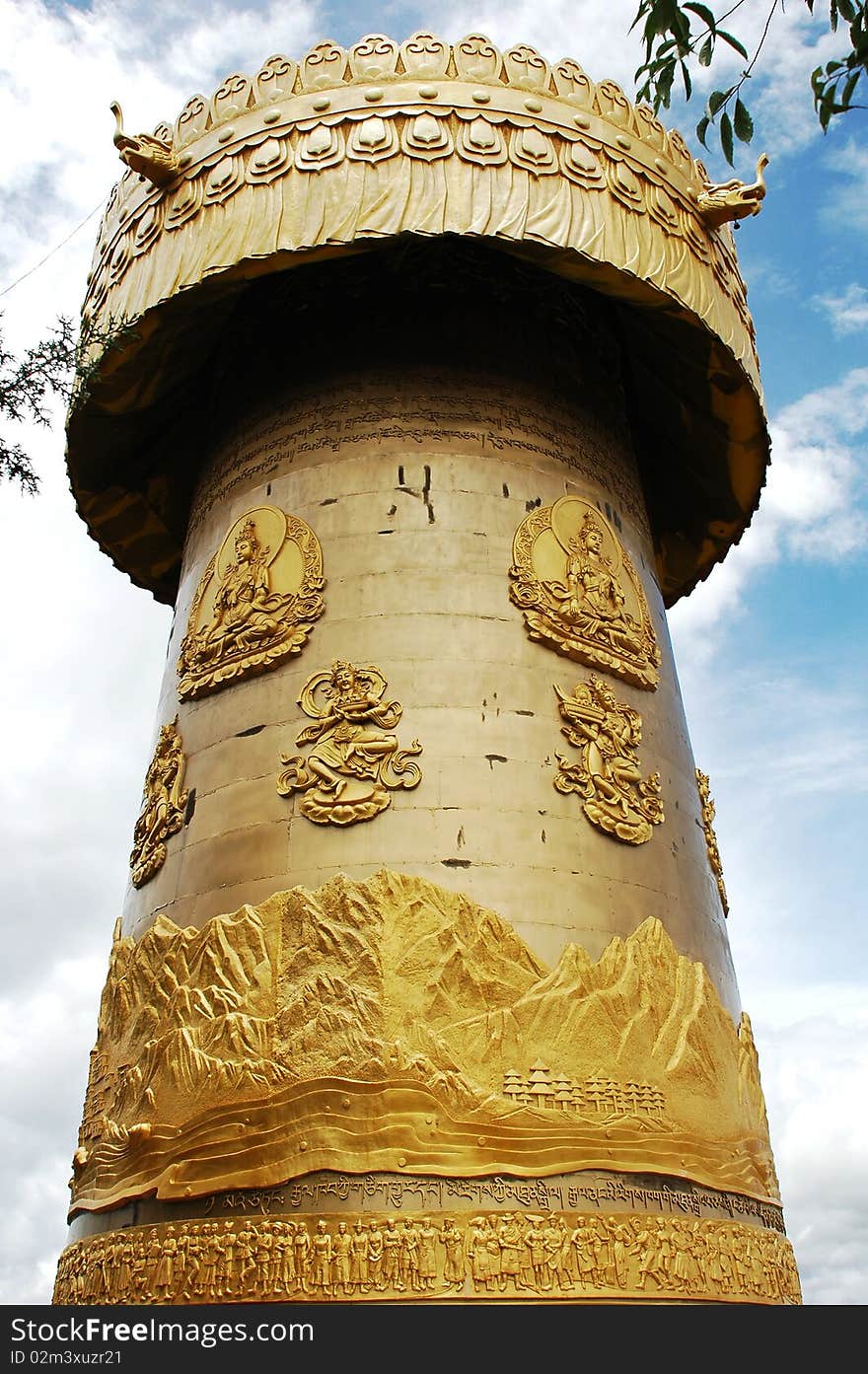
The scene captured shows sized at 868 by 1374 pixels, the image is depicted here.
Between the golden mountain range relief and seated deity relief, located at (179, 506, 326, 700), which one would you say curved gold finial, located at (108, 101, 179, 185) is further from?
the golden mountain range relief

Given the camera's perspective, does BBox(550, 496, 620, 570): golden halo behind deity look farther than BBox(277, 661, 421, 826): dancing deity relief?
Yes

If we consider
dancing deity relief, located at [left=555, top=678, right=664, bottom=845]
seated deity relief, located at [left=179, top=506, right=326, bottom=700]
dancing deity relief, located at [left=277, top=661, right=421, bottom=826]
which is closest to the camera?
dancing deity relief, located at [left=277, top=661, right=421, bottom=826]

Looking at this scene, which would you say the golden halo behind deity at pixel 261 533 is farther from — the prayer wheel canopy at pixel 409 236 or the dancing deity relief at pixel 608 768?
the dancing deity relief at pixel 608 768

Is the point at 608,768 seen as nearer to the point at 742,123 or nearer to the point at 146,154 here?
the point at 742,123

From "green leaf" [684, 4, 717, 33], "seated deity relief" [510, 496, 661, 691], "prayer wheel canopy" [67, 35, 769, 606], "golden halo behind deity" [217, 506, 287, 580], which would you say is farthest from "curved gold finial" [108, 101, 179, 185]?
"green leaf" [684, 4, 717, 33]

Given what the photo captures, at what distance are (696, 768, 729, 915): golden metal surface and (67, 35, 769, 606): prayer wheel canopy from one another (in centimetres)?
367

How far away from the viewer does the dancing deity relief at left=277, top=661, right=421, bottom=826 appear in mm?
8758

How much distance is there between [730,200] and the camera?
38.2 ft

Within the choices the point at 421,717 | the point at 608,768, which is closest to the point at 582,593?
the point at 608,768

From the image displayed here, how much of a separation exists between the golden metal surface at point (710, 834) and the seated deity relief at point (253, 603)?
13.3ft

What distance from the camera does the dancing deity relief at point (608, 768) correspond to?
9.18 metres

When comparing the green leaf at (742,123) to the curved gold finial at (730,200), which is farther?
the curved gold finial at (730,200)

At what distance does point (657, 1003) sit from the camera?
341 inches

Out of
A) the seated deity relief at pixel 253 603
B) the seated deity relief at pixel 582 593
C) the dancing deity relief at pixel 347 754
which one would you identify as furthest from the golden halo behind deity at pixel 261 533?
the seated deity relief at pixel 582 593
